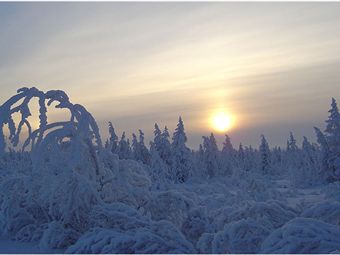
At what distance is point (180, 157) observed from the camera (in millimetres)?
52219

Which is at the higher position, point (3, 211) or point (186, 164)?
point (3, 211)

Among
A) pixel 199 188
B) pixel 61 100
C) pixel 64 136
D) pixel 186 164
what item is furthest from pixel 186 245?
pixel 186 164

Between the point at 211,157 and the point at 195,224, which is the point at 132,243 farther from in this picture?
the point at 211,157

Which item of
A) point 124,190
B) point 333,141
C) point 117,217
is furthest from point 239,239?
point 333,141

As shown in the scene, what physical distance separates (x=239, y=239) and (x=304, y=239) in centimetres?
151

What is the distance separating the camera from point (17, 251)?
9.05m

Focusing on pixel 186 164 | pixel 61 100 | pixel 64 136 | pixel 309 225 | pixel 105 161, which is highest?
pixel 61 100

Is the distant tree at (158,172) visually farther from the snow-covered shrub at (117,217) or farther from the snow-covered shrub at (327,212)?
the snow-covered shrub at (327,212)

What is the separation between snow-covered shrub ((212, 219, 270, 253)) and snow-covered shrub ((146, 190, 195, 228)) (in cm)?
275

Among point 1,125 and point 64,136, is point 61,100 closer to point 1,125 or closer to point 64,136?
point 64,136

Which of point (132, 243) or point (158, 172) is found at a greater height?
point (132, 243)

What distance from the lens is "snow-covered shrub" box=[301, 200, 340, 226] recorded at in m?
8.43

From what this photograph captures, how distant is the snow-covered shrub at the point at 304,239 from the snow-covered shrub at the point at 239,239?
91cm

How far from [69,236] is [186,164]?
42.8 metres
